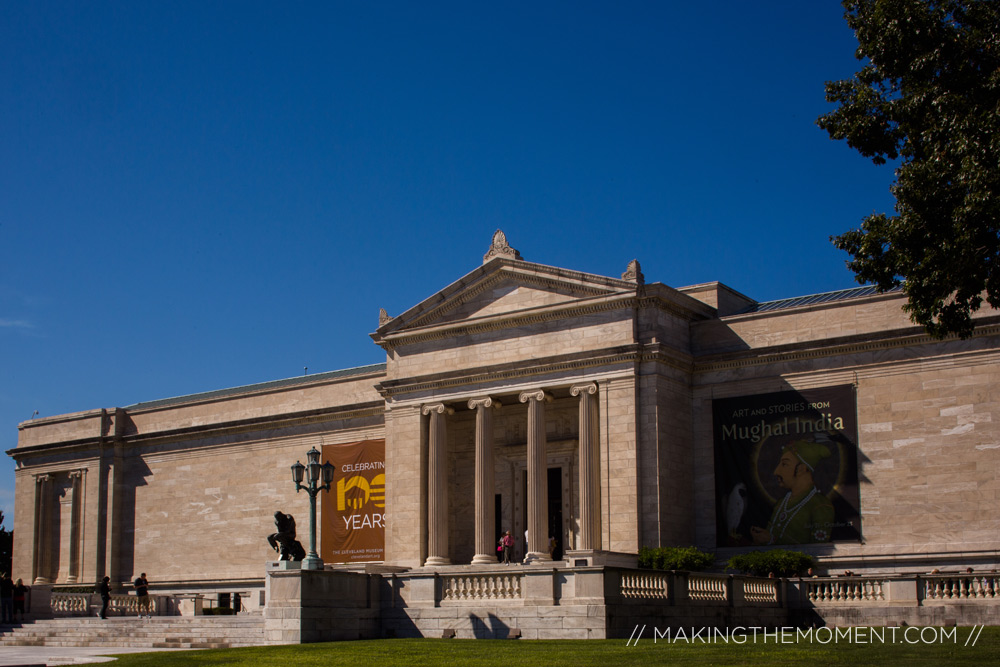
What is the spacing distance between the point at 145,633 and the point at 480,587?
446 inches

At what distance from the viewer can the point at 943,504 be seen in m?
36.0

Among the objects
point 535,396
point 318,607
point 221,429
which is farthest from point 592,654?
point 221,429

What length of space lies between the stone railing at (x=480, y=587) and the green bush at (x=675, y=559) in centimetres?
651

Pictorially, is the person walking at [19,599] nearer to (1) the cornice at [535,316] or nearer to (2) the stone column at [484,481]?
(1) the cornice at [535,316]

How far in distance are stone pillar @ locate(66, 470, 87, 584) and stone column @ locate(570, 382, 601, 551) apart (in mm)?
29465

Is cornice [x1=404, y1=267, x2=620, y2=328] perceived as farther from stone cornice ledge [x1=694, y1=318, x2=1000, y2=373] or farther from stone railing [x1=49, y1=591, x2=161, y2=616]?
stone railing [x1=49, y1=591, x2=161, y2=616]

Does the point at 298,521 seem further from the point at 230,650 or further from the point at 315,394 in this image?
the point at 230,650

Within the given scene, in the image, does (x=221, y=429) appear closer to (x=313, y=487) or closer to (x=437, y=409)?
(x=437, y=409)

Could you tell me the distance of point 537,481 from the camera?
4097cm

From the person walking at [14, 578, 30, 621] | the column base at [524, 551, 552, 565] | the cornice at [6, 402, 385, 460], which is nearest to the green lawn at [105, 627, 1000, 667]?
the column base at [524, 551, 552, 565]

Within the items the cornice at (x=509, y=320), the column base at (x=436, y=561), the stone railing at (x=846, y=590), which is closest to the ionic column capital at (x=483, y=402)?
the cornice at (x=509, y=320)

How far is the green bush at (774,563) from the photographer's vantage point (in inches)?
1411

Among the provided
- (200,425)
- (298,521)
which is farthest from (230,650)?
(200,425)

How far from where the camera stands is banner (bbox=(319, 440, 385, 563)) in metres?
48.5
